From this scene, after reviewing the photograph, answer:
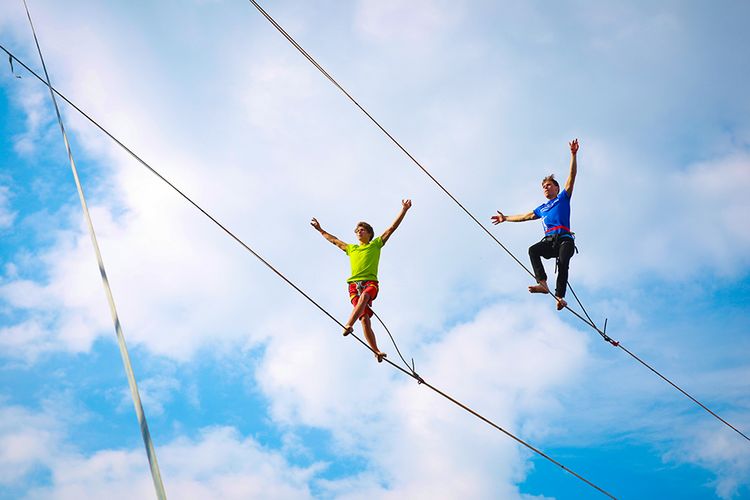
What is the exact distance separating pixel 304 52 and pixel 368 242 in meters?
2.31

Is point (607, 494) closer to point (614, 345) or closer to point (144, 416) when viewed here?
point (614, 345)

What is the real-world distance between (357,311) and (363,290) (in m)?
0.28

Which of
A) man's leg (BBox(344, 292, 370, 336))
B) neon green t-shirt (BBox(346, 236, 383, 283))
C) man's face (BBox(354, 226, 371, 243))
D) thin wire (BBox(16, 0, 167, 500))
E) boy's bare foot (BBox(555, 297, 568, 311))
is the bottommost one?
thin wire (BBox(16, 0, 167, 500))

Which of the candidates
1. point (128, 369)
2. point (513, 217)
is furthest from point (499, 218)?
point (128, 369)

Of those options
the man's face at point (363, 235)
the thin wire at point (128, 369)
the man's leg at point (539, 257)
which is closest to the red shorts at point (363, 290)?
the man's face at point (363, 235)

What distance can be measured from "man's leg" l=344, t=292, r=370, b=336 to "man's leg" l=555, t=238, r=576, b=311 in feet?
7.79

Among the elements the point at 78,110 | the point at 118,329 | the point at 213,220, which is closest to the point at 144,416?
the point at 118,329

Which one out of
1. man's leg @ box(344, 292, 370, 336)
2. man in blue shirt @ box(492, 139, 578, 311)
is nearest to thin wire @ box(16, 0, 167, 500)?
man's leg @ box(344, 292, 370, 336)

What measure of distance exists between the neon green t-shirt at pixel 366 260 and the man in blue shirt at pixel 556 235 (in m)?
1.96

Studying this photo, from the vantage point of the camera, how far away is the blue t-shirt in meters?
7.42

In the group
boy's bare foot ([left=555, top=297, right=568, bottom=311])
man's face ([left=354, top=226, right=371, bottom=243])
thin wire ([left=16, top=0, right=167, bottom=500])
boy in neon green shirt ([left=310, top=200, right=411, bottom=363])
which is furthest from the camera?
boy's bare foot ([left=555, top=297, right=568, bottom=311])

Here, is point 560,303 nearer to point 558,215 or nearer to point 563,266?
point 563,266

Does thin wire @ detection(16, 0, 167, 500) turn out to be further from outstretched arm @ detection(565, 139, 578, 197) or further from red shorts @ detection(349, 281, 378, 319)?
outstretched arm @ detection(565, 139, 578, 197)

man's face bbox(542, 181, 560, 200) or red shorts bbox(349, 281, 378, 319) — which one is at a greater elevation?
man's face bbox(542, 181, 560, 200)
